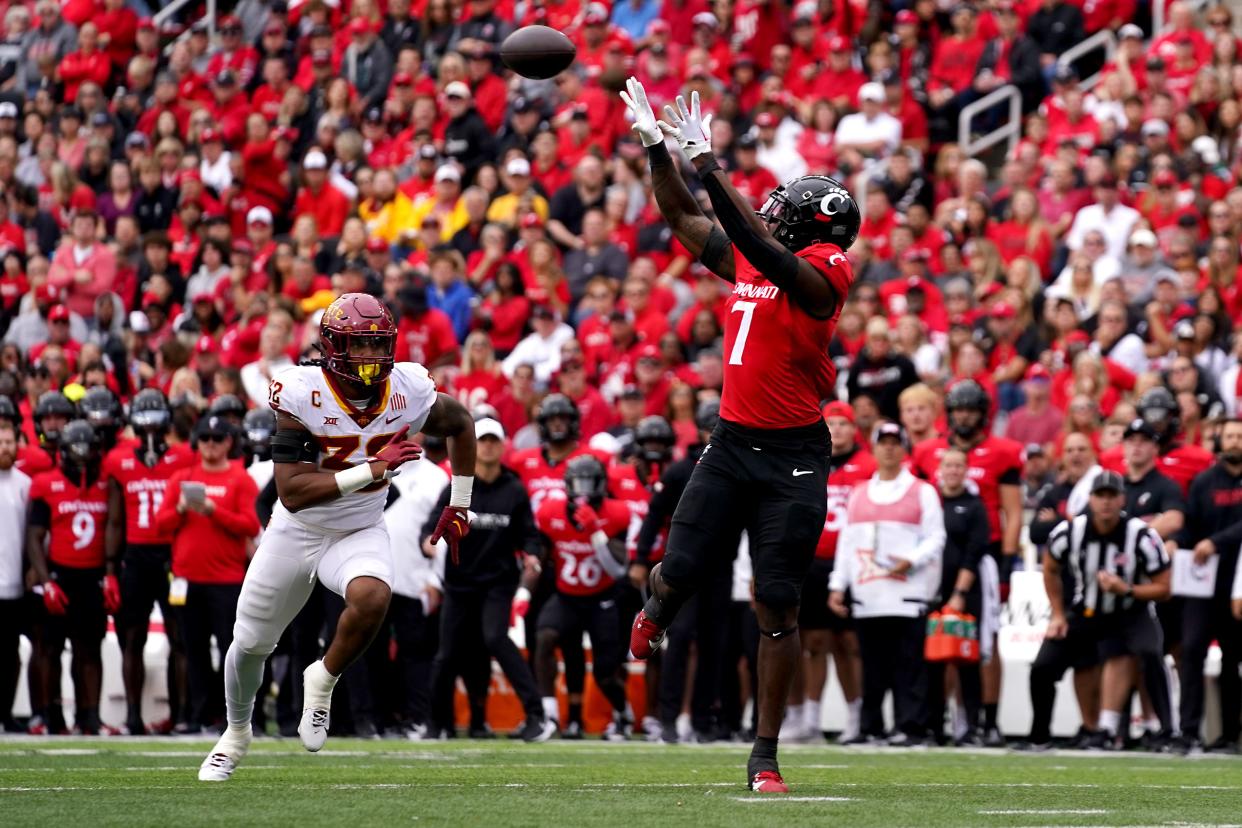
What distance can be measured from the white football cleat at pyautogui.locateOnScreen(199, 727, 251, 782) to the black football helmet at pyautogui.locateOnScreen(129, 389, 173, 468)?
529cm

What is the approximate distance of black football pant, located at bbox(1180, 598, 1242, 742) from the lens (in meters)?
11.9

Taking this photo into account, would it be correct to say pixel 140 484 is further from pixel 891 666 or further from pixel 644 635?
pixel 644 635

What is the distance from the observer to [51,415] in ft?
43.9

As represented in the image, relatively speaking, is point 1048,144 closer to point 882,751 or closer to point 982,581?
point 982,581

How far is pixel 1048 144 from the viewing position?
1720 centimetres

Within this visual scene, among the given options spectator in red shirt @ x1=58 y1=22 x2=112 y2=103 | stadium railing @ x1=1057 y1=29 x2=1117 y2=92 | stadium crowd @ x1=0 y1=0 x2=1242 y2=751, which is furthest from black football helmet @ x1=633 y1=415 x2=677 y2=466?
spectator in red shirt @ x1=58 y1=22 x2=112 y2=103

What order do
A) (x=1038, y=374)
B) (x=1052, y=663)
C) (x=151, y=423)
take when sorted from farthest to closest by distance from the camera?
(x=1038, y=374) < (x=151, y=423) < (x=1052, y=663)

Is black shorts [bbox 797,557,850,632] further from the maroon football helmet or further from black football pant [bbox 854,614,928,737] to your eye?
the maroon football helmet

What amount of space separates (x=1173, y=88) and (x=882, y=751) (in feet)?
23.4

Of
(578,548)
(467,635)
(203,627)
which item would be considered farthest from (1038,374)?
(203,627)

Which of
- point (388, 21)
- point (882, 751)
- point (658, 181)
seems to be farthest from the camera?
point (388, 21)

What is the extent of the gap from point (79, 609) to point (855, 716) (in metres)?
4.58

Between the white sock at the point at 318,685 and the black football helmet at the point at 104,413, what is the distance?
18.7 feet

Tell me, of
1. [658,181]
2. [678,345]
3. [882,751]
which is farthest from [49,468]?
[658,181]
